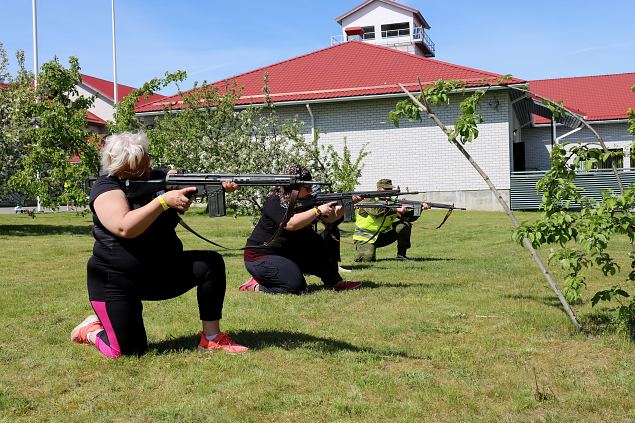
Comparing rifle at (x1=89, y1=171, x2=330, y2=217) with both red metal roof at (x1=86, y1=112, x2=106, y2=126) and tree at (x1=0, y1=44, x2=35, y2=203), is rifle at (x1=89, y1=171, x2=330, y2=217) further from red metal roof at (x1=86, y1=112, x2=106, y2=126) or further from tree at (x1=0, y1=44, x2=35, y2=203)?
red metal roof at (x1=86, y1=112, x2=106, y2=126)

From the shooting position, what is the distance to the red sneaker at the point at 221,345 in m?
5.62

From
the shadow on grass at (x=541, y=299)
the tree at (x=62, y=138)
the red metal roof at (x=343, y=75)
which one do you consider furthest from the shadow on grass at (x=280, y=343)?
the red metal roof at (x=343, y=75)

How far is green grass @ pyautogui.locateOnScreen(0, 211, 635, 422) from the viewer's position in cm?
432

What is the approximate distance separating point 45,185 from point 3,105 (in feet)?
16.7

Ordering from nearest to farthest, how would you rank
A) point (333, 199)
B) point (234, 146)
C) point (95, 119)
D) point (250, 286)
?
point (333, 199), point (250, 286), point (234, 146), point (95, 119)

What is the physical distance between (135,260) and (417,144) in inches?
904

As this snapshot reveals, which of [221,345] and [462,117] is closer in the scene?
[221,345]

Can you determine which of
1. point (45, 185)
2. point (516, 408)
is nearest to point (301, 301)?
point (516, 408)

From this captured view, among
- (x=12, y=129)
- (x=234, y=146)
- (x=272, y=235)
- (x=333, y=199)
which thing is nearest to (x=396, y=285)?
(x=333, y=199)

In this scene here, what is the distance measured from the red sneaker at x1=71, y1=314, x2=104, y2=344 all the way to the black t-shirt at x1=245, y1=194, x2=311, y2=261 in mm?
2650

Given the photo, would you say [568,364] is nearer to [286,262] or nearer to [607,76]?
[286,262]

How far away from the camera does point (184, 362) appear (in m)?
5.35

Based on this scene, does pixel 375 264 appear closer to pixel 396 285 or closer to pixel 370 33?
pixel 396 285

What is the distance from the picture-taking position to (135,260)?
5387 millimetres
